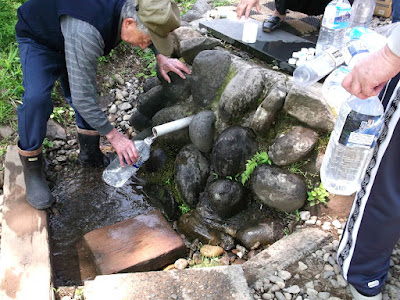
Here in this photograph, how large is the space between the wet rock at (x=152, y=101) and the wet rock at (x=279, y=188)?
135 centimetres

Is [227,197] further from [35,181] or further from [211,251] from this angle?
[35,181]

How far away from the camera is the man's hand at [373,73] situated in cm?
129

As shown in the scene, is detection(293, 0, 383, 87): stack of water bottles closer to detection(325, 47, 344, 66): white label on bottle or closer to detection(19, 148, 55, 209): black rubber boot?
→ detection(325, 47, 344, 66): white label on bottle

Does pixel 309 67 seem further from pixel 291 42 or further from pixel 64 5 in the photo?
pixel 64 5

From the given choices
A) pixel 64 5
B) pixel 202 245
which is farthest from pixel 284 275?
pixel 64 5

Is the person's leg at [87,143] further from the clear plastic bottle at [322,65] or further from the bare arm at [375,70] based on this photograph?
the bare arm at [375,70]

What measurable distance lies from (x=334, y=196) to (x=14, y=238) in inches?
85.4

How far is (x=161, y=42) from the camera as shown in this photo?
235cm

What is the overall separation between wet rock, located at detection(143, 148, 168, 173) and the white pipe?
395 millimetres

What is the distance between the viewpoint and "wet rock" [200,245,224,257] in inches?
104

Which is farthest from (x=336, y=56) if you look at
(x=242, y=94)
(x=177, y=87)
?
(x=177, y=87)

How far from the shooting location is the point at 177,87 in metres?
3.33

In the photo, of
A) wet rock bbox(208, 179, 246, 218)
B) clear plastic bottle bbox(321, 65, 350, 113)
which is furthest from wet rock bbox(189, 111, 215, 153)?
clear plastic bottle bbox(321, 65, 350, 113)

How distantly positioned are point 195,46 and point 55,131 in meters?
1.68
